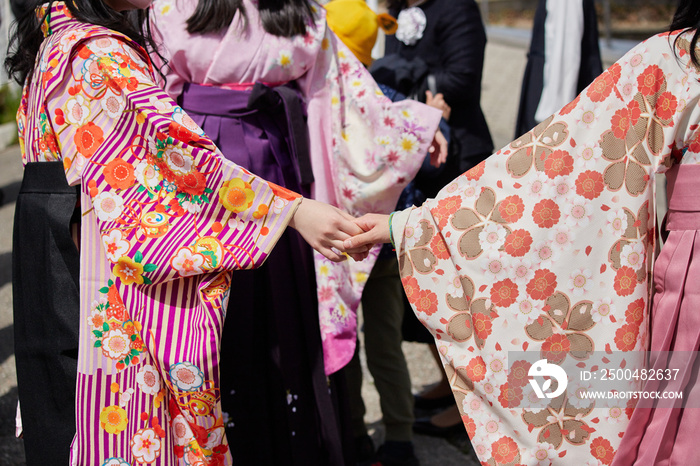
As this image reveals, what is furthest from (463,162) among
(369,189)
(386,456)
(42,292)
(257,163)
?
(42,292)

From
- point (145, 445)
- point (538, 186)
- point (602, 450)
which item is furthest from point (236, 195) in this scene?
point (602, 450)

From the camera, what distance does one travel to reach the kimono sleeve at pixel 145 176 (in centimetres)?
156

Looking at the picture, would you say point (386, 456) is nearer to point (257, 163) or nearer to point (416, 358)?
point (416, 358)

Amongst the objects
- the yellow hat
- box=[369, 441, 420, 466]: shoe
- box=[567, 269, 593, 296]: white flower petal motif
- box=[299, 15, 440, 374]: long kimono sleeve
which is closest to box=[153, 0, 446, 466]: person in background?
box=[299, 15, 440, 374]: long kimono sleeve

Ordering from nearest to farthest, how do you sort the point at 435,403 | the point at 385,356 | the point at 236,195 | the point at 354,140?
the point at 236,195, the point at 354,140, the point at 385,356, the point at 435,403

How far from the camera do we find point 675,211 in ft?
5.23

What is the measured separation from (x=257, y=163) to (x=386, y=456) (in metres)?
1.29

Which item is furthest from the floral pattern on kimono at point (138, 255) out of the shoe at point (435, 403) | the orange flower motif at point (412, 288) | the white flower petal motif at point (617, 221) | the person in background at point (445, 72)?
the shoe at point (435, 403)

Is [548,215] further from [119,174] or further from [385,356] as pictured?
[385,356]

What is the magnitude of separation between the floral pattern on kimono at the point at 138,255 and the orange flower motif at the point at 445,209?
44 centimetres

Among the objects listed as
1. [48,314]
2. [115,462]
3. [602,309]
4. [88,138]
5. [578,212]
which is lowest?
[115,462]

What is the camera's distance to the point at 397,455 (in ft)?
8.55

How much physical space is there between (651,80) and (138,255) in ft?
4.17

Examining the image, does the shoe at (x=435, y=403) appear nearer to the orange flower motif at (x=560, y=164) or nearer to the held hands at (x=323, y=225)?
the held hands at (x=323, y=225)
